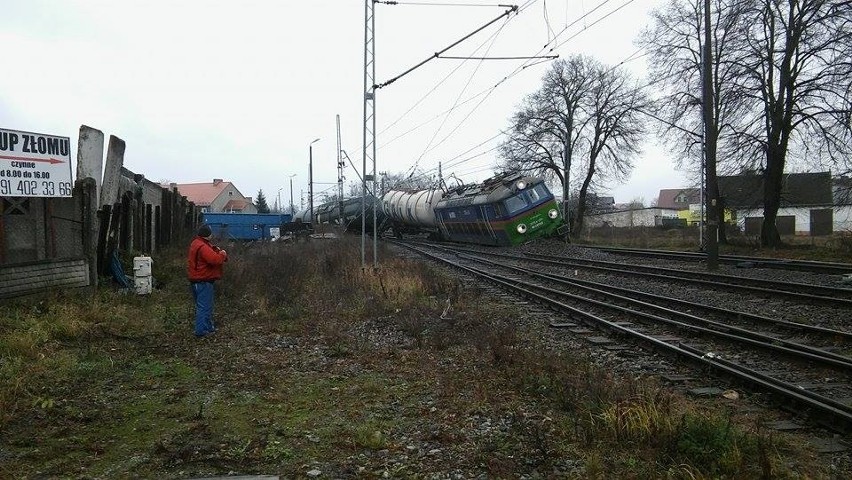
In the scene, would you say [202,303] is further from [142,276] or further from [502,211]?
[502,211]

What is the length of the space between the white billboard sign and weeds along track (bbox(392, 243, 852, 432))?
28.9 ft

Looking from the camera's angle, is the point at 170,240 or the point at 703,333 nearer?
the point at 703,333

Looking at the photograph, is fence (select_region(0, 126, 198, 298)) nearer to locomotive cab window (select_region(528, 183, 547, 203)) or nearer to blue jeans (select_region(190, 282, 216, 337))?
blue jeans (select_region(190, 282, 216, 337))

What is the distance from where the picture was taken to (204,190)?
106562mm

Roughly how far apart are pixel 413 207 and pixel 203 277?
97.8ft

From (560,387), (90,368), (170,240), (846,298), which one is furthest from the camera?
(170,240)

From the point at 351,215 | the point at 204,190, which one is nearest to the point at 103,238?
the point at 351,215

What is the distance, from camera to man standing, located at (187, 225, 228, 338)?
862cm

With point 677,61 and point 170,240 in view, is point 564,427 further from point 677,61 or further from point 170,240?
point 677,61

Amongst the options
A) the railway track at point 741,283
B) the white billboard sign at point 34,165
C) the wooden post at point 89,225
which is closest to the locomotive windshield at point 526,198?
the railway track at point 741,283

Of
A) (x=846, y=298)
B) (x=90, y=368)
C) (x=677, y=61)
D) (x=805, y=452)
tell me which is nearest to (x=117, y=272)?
(x=90, y=368)

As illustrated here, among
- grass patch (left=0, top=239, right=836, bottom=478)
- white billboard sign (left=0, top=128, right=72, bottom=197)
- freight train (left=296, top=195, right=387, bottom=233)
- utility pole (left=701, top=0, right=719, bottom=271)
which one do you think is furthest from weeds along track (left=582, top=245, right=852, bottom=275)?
freight train (left=296, top=195, right=387, bottom=233)

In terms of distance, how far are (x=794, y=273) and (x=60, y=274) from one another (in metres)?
16.6

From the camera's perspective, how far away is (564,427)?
480 cm
